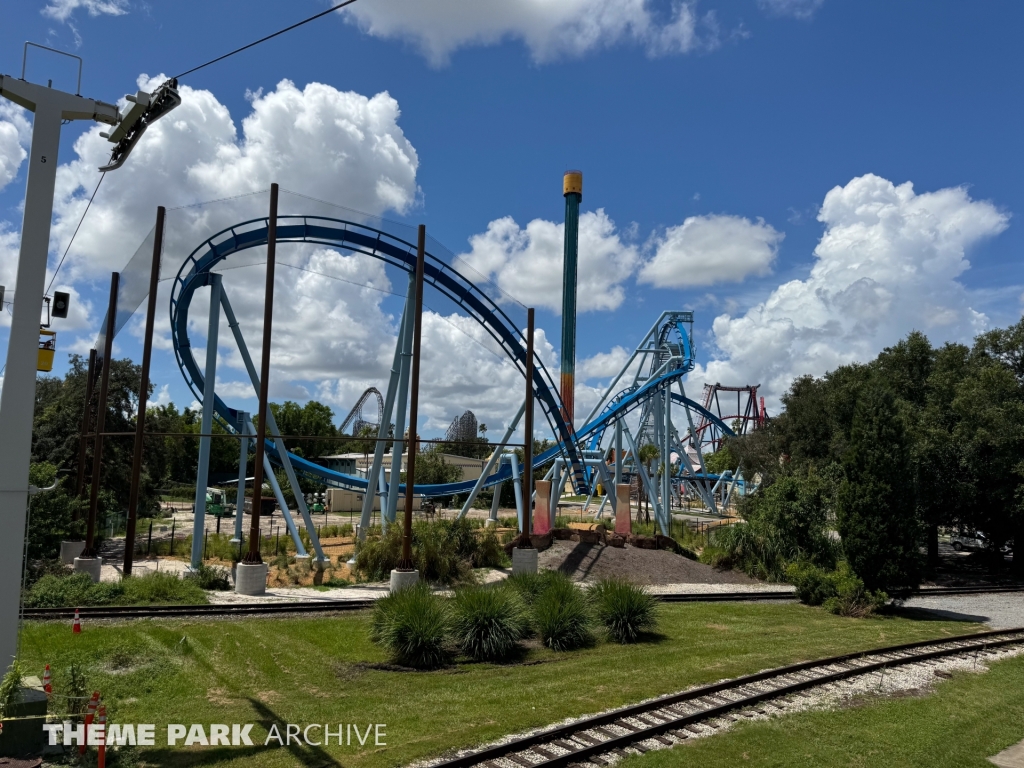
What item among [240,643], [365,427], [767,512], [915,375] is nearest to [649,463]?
[915,375]

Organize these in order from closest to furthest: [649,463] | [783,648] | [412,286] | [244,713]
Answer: [244,713] < [783,648] < [412,286] < [649,463]

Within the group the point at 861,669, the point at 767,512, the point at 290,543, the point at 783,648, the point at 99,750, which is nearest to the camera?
the point at 99,750

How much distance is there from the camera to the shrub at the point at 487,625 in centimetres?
1188

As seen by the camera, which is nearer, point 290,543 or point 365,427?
point 290,543

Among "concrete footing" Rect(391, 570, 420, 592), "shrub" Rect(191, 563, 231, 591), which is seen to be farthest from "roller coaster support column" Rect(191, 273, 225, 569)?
"concrete footing" Rect(391, 570, 420, 592)

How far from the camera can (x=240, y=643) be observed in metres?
12.0

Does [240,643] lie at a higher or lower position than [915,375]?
lower

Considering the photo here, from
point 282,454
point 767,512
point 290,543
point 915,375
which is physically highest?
point 915,375

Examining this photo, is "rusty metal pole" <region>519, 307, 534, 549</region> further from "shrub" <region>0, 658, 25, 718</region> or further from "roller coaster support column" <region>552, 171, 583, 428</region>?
"roller coaster support column" <region>552, 171, 583, 428</region>

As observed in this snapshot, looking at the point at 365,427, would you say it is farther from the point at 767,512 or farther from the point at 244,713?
the point at 244,713

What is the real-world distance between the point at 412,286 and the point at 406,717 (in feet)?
53.4

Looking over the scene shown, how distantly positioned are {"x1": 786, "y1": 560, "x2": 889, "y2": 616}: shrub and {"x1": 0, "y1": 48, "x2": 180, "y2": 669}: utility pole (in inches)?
727

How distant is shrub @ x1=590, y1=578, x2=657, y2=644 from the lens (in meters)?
13.8

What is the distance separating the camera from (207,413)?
20.4 meters
